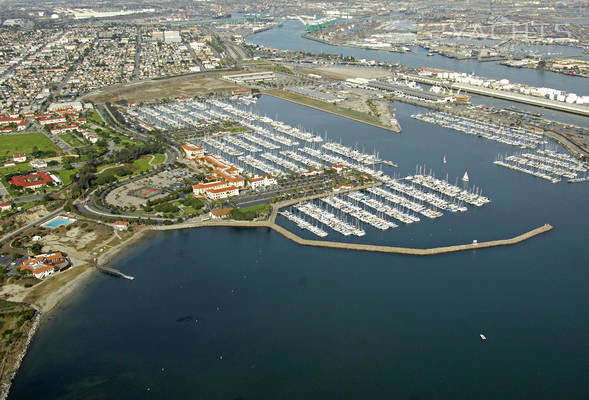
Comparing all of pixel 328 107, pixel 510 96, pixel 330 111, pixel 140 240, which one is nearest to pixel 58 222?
pixel 140 240

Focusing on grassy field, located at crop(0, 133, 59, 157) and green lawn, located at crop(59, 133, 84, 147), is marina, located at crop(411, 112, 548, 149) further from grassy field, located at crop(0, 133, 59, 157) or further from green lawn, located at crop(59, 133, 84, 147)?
grassy field, located at crop(0, 133, 59, 157)

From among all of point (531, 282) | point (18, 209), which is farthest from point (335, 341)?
point (18, 209)

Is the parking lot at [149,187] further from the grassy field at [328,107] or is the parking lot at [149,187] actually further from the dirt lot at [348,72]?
the dirt lot at [348,72]

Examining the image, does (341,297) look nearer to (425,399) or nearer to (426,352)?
(426,352)

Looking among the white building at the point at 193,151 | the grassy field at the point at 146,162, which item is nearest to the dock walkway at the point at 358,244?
the grassy field at the point at 146,162

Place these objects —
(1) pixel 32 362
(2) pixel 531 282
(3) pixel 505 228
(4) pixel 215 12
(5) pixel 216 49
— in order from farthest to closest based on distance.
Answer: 1. (4) pixel 215 12
2. (5) pixel 216 49
3. (3) pixel 505 228
4. (2) pixel 531 282
5. (1) pixel 32 362
